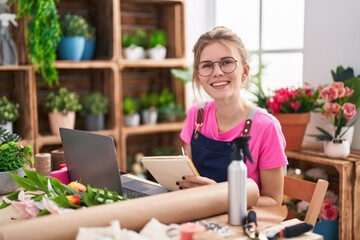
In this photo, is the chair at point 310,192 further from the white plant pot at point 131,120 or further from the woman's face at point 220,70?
the white plant pot at point 131,120

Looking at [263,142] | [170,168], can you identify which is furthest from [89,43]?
[170,168]

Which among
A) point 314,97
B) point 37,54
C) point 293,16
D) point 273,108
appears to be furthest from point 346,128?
point 37,54

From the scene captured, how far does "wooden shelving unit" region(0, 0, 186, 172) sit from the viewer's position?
3391 mm

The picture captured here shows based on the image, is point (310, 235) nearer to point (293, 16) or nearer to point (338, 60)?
point (338, 60)

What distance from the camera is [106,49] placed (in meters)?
3.77

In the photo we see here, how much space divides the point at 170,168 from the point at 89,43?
2.23m

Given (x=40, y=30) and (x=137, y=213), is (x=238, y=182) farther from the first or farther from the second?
(x=40, y=30)

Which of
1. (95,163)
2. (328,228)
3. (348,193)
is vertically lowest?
(328,228)

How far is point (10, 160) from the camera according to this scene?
74.8 inches

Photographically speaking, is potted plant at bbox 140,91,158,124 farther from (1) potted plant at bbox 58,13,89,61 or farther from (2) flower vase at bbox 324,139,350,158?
(2) flower vase at bbox 324,139,350,158

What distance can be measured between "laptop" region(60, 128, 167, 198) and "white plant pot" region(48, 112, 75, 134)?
5.43 feet

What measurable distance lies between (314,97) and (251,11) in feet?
3.97

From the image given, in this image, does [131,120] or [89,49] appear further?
[131,120]

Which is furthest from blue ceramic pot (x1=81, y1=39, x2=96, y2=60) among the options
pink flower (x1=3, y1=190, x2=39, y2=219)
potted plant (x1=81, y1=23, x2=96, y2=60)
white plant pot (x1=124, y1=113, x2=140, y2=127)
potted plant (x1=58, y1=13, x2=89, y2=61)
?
pink flower (x1=3, y1=190, x2=39, y2=219)
